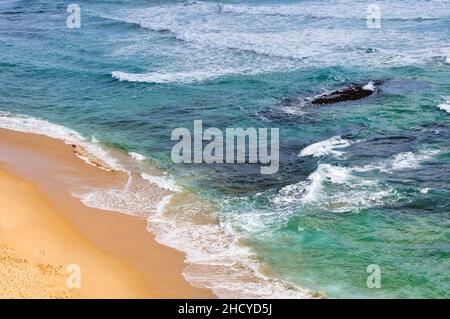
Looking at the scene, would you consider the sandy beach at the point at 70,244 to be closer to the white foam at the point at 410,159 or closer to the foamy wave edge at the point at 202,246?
the foamy wave edge at the point at 202,246

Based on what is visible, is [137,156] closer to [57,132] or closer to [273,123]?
[57,132]

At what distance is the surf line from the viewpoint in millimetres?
22500

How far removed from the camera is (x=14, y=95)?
31906mm

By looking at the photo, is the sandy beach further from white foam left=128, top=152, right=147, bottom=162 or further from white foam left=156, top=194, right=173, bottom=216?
white foam left=128, top=152, right=147, bottom=162

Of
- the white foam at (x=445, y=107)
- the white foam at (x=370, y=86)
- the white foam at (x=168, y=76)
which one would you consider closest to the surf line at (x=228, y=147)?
the white foam at (x=370, y=86)

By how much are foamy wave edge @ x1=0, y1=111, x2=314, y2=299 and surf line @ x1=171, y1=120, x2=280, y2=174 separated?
2119 mm

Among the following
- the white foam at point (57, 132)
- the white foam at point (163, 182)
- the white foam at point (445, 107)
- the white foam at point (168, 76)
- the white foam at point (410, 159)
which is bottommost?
the white foam at point (163, 182)

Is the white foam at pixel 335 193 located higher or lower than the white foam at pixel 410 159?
lower

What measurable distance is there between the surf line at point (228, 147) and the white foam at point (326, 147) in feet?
3.64

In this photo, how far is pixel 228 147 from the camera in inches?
939

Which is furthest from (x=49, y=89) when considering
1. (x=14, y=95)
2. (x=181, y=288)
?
(x=181, y=288)

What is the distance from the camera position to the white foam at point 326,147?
2245 cm
